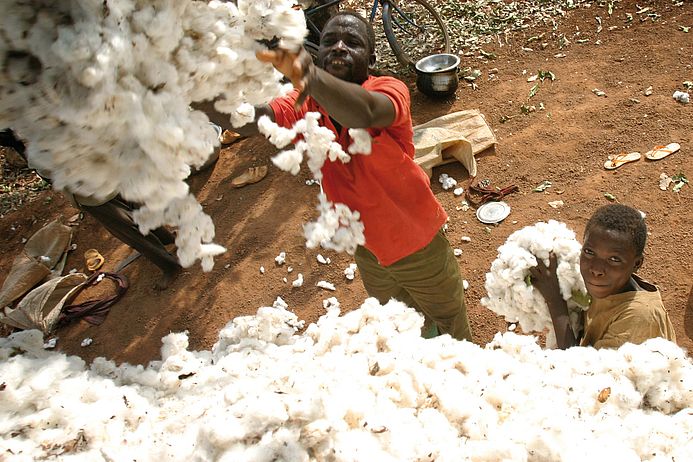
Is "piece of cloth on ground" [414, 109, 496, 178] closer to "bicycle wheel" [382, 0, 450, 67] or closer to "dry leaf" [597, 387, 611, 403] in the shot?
"bicycle wheel" [382, 0, 450, 67]

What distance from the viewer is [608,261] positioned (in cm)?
186

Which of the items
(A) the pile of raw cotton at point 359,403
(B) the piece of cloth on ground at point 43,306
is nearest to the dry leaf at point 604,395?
(A) the pile of raw cotton at point 359,403

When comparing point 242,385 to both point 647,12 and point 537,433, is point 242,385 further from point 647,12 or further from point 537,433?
point 647,12

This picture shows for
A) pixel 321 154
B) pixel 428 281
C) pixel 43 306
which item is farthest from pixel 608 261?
pixel 43 306

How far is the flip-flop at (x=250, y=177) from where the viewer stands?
17.8ft

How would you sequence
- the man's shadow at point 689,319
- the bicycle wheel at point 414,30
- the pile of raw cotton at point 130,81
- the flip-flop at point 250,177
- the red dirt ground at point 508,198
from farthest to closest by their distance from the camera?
the bicycle wheel at point 414,30 < the flip-flop at point 250,177 < the red dirt ground at point 508,198 < the man's shadow at point 689,319 < the pile of raw cotton at point 130,81

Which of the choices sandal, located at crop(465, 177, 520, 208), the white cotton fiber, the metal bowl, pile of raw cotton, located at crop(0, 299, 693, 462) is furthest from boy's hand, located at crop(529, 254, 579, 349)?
the metal bowl

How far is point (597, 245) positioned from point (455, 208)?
110 inches

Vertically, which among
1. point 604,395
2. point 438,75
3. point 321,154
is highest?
point 321,154

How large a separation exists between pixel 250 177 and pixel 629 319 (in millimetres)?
4304

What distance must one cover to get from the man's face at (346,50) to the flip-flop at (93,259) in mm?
3929

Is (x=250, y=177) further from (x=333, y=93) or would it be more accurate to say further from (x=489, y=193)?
(x=333, y=93)

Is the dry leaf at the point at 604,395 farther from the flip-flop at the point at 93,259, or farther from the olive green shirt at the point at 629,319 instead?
the flip-flop at the point at 93,259

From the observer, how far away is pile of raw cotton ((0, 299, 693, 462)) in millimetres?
1081
